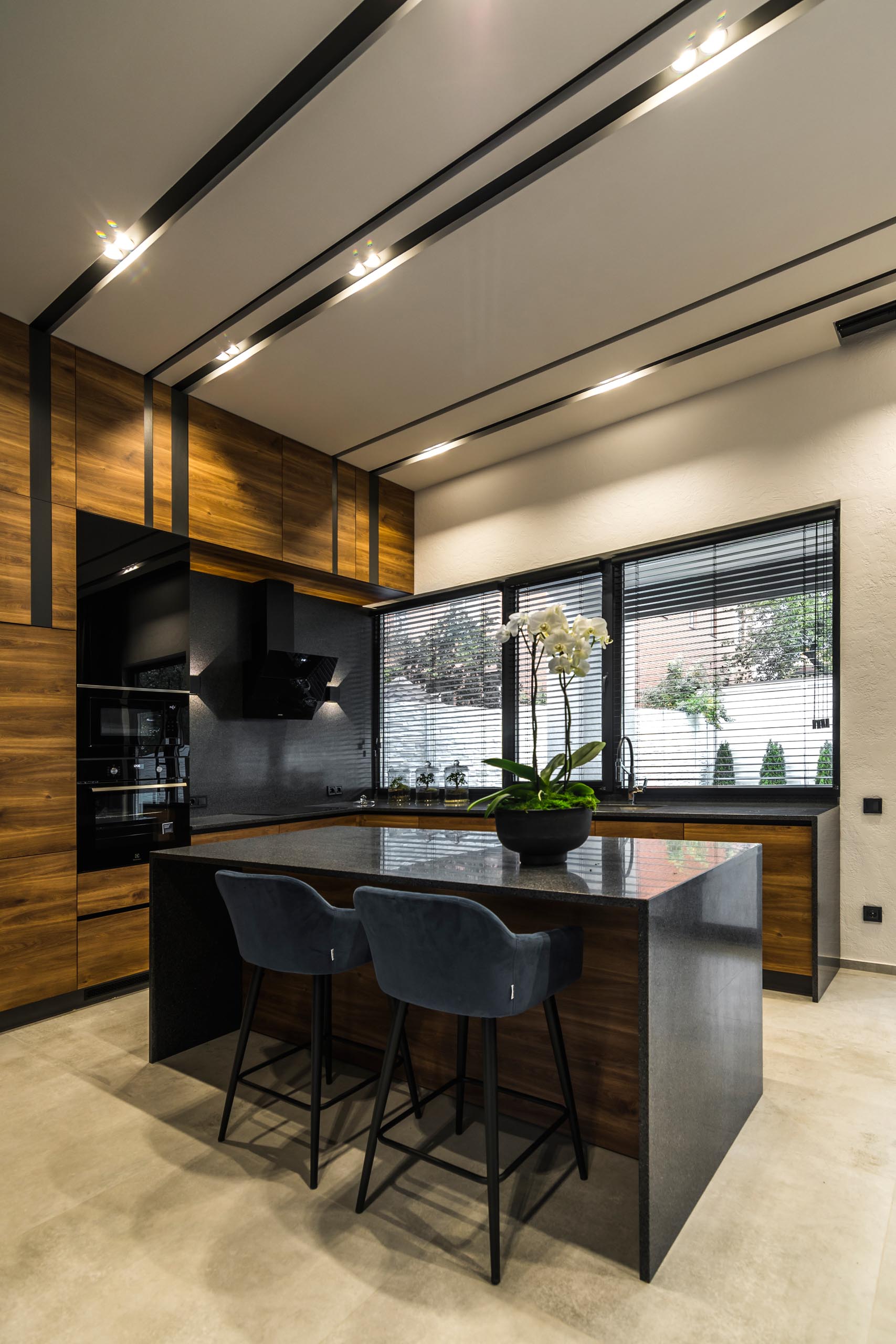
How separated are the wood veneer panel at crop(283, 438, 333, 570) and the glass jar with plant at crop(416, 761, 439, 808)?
169cm

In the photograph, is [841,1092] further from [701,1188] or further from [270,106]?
[270,106]

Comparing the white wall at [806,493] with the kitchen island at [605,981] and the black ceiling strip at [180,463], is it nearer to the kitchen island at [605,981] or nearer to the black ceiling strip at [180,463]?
the kitchen island at [605,981]

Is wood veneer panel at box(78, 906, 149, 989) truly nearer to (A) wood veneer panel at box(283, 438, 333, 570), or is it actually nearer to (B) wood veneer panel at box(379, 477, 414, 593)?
(A) wood veneer panel at box(283, 438, 333, 570)

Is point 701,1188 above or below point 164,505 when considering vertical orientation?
below

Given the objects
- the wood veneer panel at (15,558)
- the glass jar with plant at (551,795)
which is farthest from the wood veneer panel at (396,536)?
the glass jar with plant at (551,795)

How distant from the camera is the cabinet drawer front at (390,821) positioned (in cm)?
483

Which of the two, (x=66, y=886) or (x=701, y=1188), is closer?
(x=701, y=1188)

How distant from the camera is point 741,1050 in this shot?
7.50 feet

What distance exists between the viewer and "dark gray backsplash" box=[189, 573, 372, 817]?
187 inches

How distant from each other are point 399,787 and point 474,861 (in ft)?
11.4

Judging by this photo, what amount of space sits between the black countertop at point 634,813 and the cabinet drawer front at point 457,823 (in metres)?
0.03

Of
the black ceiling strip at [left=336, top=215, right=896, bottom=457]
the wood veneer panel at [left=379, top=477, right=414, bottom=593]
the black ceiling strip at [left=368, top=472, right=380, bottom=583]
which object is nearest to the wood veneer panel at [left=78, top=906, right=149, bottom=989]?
the black ceiling strip at [left=368, top=472, right=380, bottom=583]

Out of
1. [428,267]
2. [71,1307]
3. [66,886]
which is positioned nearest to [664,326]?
[428,267]

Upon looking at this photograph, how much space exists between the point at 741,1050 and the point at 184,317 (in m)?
3.66
